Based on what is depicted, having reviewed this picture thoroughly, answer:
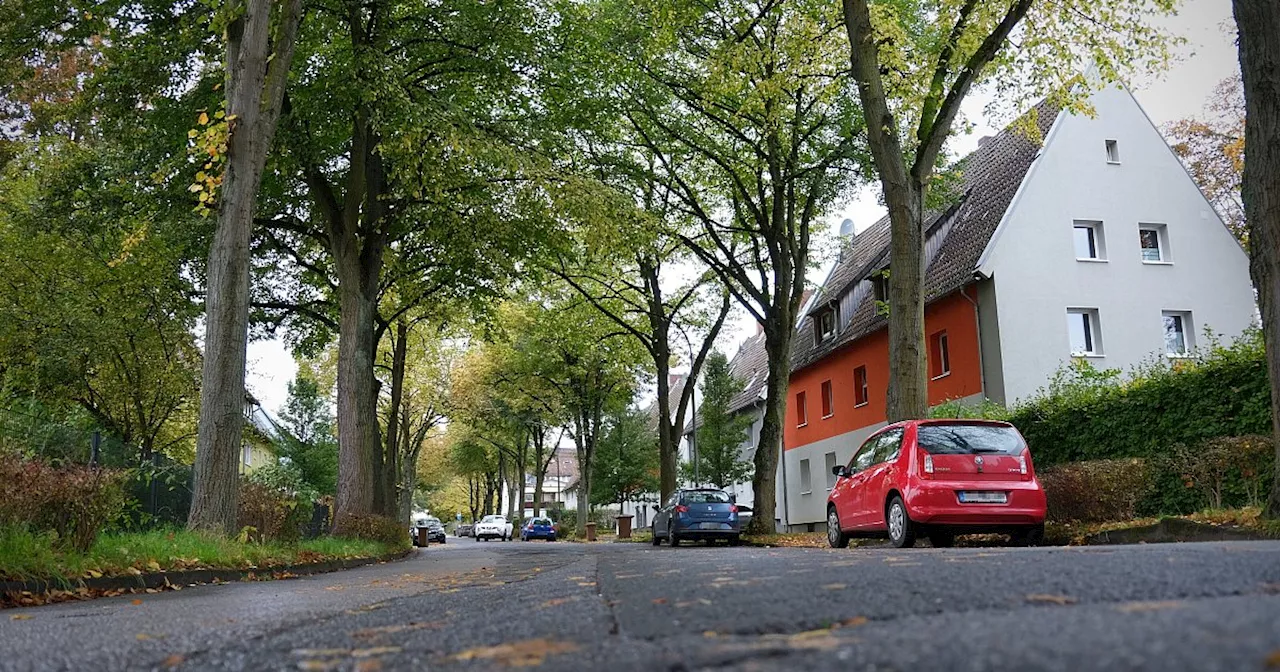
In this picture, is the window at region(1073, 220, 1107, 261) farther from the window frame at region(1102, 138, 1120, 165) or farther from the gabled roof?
the gabled roof

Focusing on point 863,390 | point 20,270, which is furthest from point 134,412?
point 863,390

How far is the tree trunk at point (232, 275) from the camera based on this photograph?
1227 centimetres

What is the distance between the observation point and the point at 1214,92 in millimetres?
28094

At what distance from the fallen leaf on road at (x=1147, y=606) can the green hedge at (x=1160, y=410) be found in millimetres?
10926

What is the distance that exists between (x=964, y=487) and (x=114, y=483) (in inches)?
382

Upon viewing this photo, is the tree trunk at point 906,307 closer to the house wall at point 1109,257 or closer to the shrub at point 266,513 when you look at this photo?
the shrub at point 266,513

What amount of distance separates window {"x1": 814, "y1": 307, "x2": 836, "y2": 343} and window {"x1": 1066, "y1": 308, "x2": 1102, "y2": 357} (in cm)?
1133

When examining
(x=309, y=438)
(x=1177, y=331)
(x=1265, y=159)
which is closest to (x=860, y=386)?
(x=1177, y=331)

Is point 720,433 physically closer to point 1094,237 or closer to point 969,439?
point 1094,237

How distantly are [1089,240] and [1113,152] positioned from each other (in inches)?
109

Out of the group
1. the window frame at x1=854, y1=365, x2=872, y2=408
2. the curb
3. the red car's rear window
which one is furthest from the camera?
the window frame at x1=854, y1=365, x2=872, y2=408

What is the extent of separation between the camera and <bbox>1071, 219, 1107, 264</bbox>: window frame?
93.0ft

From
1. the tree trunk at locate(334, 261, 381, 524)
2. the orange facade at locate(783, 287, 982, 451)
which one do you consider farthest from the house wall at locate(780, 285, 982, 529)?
the tree trunk at locate(334, 261, 381, 524)

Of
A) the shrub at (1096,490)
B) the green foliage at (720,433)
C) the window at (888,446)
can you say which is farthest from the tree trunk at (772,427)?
the green foliage at (720,433)
